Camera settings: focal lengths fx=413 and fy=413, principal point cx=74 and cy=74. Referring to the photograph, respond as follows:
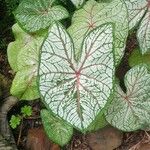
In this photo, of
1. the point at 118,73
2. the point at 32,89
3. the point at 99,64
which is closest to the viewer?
the point at 99,64

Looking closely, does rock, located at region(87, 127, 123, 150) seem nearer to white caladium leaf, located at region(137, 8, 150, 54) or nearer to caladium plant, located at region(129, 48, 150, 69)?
caladium plant, located at region(129, 48, 150, 69)

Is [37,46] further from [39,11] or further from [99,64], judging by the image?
[99,64]

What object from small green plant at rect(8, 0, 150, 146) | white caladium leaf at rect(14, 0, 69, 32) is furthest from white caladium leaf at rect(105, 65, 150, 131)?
white caladium leaf at rect(14, 0, 69, 32)

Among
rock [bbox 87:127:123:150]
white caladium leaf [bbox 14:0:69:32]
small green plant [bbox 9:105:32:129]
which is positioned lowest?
rock [bbox 87:127:123:150]

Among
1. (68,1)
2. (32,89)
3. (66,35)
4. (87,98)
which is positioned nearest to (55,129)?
(32,89)

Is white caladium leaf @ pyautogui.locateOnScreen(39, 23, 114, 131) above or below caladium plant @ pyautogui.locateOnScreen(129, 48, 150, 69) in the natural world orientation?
above
